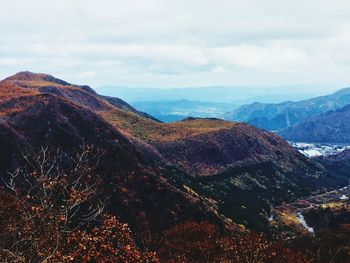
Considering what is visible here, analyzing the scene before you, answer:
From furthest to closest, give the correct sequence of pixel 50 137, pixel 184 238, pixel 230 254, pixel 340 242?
pixel 50 137
pixel 340 242
pixel 184 238
pixel 230 254

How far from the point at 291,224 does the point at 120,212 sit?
282 ft

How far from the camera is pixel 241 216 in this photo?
16988 cm

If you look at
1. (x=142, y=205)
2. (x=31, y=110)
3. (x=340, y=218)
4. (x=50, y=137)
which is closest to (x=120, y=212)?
(x=142, y=205)

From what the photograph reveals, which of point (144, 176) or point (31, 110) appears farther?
point (31, 110)

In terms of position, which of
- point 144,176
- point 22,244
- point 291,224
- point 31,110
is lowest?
point 291,224

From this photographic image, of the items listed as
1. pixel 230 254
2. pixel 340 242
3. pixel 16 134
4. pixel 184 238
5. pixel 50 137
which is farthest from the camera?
pixel 50 137

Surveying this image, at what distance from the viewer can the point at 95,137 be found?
514 feet

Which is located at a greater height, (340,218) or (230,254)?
(230,254)

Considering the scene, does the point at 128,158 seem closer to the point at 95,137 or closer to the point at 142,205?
the point at 95,137

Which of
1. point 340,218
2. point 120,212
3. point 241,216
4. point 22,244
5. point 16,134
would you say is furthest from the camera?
point 241,216

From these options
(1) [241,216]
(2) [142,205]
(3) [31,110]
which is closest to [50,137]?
(3) [31,110]

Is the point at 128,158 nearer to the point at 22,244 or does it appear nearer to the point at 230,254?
the point at 230,254

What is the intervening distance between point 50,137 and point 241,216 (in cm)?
7882

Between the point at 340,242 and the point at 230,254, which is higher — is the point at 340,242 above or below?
below
